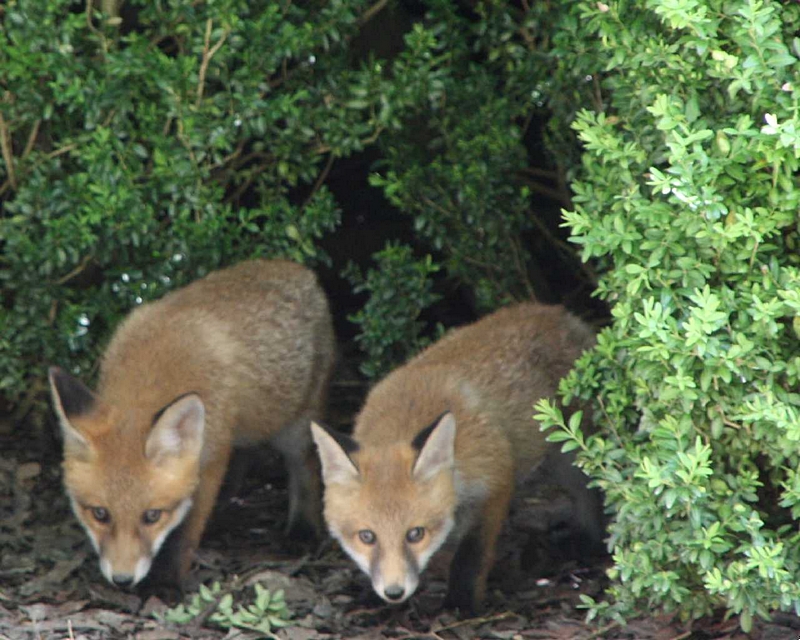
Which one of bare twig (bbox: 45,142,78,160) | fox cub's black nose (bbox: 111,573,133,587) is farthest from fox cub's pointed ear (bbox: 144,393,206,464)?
bare twig (bbox: 45,142,78,160)

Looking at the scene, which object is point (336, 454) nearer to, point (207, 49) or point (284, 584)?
point (284, 584)

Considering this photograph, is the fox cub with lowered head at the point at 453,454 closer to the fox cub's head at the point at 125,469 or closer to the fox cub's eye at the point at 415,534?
the fox cub's eye at the point at 415,534

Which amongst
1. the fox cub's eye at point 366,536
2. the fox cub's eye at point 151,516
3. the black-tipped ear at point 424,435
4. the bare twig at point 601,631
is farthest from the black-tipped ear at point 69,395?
the bare twig at point 601,631

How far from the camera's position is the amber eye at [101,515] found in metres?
4.83

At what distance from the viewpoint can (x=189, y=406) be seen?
4.83 meters

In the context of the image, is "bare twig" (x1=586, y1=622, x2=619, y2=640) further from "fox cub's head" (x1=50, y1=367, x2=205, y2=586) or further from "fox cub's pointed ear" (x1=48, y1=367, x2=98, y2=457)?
"fox cub's pointed ear" (x1=48, y1=367, x2=98, y2=457)

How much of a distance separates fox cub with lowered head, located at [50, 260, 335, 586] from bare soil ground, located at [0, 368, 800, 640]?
232mm

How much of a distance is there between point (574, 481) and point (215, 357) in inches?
71.3

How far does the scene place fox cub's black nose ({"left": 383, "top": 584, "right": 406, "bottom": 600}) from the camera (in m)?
4.52

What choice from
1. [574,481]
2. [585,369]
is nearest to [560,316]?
[574,481]

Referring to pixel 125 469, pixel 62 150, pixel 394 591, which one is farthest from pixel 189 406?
pixel 62 150

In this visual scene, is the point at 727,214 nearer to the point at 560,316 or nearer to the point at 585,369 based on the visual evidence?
the point at 585,369

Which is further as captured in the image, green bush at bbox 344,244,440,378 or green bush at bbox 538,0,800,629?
green bush at bbox 344,244,440,378

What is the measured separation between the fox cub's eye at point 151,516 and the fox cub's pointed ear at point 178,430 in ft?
0.67
